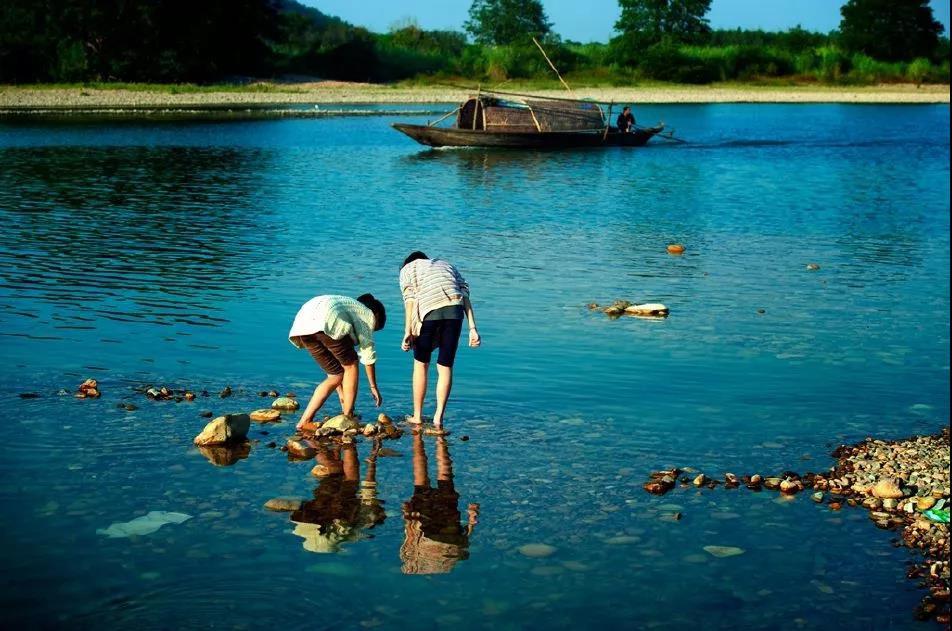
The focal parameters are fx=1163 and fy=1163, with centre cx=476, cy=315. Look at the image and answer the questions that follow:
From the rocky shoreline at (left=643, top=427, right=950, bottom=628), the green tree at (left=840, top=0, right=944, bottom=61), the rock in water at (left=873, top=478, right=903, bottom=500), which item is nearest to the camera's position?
the rocky shoreline at (left=643, top=427, right=950, bottom=628)

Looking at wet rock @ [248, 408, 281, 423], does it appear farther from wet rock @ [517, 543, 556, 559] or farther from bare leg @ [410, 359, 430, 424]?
wet rock @ [517, 543, 556, 559]

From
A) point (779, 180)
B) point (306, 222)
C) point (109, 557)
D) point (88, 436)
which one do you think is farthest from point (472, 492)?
point (779, 180)

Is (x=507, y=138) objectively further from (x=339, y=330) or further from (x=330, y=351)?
(x=339, y=330)

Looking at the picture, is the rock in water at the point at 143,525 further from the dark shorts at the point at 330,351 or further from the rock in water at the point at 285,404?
the rock in water at the point at 285,404

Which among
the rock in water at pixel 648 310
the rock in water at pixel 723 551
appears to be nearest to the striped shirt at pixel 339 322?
the rock in water at pixel 723 551

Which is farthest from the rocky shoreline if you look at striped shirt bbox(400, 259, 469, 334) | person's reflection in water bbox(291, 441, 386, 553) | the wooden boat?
the wooden boat

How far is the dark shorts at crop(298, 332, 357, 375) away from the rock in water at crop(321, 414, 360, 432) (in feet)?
1.38

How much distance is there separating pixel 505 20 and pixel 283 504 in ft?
355

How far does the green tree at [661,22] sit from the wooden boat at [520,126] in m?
55.2

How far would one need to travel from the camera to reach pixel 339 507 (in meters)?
8.16

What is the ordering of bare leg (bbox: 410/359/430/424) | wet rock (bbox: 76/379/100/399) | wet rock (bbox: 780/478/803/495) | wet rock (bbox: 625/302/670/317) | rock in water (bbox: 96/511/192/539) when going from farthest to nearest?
1. wet rock (bbox: 625/302/670/317)
2. wet rock (bbox: 76/379/100/399)
3. bare leg (bbox: 410/359/430/424)
4. wet rock (bbox: 780/478/803/495)
5. rock in water (bbox: 96/511/192/539)

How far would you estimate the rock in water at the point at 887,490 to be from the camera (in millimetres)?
7941

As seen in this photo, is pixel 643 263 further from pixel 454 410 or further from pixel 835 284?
pixel 454 410

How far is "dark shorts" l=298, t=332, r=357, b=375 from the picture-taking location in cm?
910
